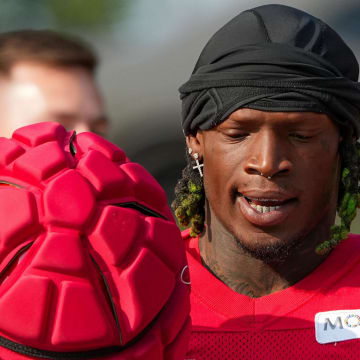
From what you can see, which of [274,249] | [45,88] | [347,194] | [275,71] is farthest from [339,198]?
[45,88]

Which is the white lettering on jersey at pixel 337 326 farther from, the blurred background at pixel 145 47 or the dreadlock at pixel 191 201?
the blurred background at pixel 145 47

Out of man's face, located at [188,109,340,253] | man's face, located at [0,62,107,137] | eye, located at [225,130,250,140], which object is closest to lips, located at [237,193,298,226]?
man's face, located at [188,109,340,253]

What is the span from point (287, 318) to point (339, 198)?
69cm

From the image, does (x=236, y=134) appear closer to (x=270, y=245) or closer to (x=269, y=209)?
(x=269, y=209)

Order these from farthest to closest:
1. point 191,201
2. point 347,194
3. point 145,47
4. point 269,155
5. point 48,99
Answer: point 145,47, point 48,99, point 191,201, point 347,194, point 269,155

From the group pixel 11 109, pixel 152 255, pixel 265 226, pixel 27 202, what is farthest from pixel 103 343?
pixel 11 109

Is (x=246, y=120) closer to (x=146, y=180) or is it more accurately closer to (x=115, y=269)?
(x=146, y=180)

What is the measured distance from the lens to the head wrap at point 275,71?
2875mm

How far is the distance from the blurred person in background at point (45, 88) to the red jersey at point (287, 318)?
8.95ft

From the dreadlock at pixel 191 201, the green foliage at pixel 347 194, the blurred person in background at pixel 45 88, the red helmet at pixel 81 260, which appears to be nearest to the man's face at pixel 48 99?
the blurred person in background at pixel 45 88

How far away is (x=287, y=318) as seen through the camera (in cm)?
305

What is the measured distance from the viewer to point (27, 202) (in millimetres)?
1893

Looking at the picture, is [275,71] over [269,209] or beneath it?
over

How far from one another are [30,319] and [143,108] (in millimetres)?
7584
